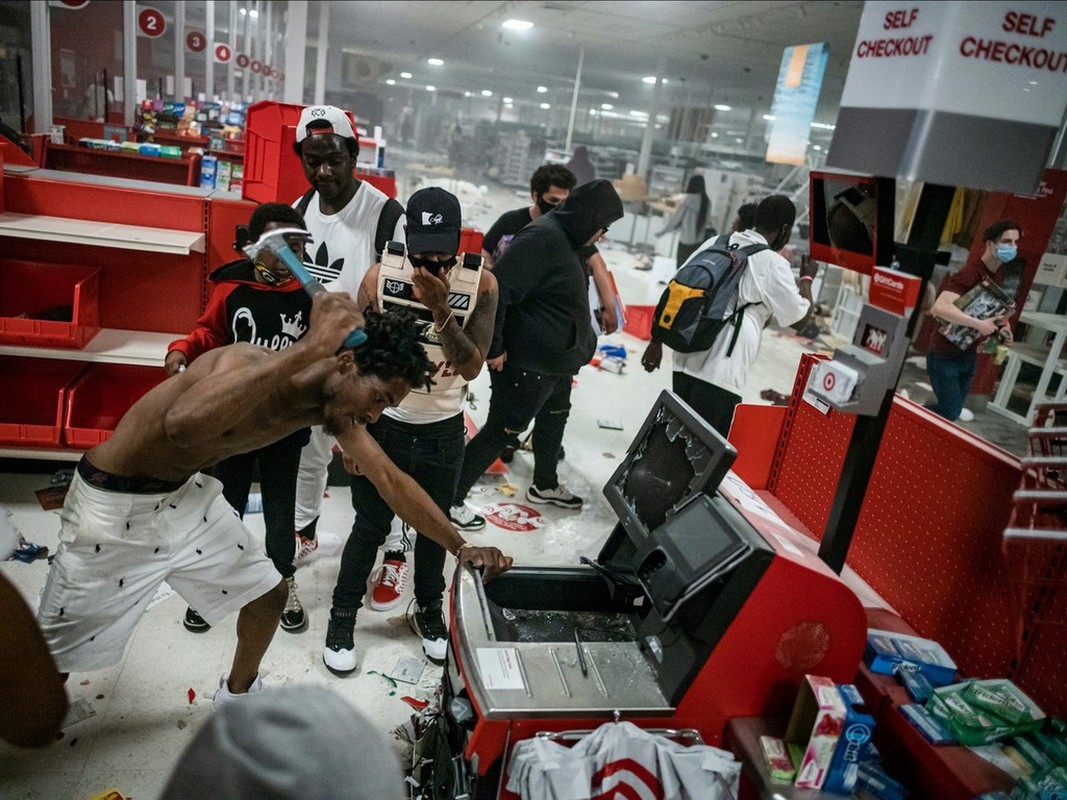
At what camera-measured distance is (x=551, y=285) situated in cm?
334

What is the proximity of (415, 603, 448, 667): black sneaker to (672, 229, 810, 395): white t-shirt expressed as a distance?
5.32ft

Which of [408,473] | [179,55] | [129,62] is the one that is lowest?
[408,473]

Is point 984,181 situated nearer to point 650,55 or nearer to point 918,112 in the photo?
point 918,112

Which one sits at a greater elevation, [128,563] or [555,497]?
[128,563]

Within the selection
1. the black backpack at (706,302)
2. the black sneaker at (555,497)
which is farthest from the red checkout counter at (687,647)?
the black sneaker at (555,497)

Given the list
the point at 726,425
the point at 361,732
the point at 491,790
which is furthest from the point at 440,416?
the point at 361,732

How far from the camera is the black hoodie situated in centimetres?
323

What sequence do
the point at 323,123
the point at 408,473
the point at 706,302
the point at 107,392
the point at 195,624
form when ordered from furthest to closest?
the point at 107,392 → the point at 706,302 → the point at 323,123 → the point at 195,624 → the point at 408,473

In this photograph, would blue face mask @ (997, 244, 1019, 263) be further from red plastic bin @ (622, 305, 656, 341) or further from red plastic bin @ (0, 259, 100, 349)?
red plastic bin @ (0, 259, 100, 349)

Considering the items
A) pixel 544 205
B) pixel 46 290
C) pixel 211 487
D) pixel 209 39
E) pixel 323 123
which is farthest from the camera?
pixel 209 39

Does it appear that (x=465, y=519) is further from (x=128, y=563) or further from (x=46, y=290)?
(x=46, y=290)

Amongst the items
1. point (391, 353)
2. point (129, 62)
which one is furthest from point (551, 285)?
point (129, 62)

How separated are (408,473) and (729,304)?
5.47ft

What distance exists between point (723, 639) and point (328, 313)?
1.14 metres
